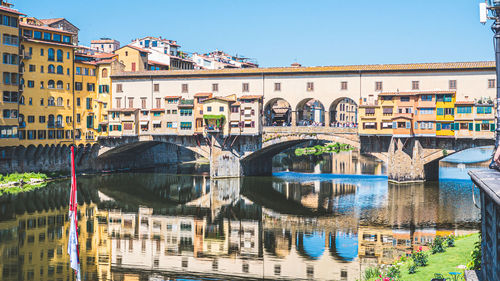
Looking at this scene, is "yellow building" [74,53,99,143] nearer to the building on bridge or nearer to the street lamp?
the building on bridge

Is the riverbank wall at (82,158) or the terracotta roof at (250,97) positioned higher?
the terracotta roof at (250,97)

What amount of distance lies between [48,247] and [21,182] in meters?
27.0

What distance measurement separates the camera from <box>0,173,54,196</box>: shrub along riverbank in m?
55.9

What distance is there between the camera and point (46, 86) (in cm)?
6612

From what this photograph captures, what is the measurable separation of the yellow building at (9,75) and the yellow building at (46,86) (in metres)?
1.62

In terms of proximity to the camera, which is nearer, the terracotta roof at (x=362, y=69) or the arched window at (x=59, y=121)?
the terracotta roof at (x=362, y=69)

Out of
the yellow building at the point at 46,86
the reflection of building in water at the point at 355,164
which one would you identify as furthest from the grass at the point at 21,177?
the reflection of building in water at the point at 355,164

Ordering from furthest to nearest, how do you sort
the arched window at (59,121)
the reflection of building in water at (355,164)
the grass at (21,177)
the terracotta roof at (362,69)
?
the reflection of building in water at (355,164)
the arched window at (59,121)
the grass at (21,177)
the terracotta roof at (362,69)

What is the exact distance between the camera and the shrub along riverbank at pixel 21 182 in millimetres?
55900

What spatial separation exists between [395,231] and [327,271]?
998cm

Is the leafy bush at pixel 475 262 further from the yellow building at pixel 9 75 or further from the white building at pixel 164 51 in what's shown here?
the white building at pixel 164 51

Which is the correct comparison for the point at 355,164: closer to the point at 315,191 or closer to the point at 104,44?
the point at 315,191

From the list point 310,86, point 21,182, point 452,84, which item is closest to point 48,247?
point 21,182

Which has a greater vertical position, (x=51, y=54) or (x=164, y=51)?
(x=164, y=51)
